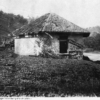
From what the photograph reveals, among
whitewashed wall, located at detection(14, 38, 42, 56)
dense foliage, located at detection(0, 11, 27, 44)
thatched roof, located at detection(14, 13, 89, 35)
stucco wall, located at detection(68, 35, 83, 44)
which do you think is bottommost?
whitewashed wall, located at detection(14, 38, 42, 56)

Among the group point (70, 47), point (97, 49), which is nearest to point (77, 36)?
point (70, 47)

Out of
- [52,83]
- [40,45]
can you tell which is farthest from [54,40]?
[52,83]

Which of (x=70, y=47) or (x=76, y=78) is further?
(x=70, y=47)

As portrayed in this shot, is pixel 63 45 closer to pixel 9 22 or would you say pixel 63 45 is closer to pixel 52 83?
pixel 52 83

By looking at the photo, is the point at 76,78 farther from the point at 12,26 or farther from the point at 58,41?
the point at 12,26

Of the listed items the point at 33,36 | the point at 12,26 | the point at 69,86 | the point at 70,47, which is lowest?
the point at 69,86

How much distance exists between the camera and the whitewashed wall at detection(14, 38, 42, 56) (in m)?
16.2

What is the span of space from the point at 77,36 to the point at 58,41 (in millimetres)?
2292

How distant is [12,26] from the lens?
40188 mm

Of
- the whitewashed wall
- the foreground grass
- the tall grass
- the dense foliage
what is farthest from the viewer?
the dense foliage

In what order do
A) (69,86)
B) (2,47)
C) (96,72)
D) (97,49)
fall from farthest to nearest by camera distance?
1. (97,49)
2. (2,47)
3. (96,72)
4. (69,86)

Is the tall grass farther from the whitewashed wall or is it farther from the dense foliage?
the dense foliage

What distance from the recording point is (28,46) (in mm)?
17062

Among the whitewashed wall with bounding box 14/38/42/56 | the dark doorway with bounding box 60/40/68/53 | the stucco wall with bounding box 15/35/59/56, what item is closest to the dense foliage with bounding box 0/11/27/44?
the whitewashed wall with bounding box 14/38/42/56
